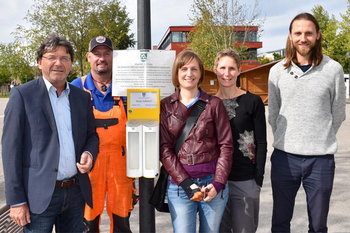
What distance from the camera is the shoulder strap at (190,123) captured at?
97.3 inches

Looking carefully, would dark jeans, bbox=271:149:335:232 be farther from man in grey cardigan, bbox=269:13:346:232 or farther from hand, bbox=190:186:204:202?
hand, bbox=190:186:204:202

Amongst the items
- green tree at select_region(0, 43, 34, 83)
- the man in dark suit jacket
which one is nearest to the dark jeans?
the man in dark suit jacket

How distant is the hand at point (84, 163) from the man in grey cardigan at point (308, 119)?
1.76 m

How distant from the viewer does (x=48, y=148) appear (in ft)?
7.41

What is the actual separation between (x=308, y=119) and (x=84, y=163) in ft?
6.62

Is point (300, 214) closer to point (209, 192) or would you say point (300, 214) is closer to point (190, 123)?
point (209, 192)

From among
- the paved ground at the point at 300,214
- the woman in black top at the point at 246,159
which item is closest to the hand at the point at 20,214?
the woman in black top at the point at 246,159

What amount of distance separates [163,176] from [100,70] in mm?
1450

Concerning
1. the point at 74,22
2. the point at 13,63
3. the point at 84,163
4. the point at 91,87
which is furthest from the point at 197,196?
the point at 13,63

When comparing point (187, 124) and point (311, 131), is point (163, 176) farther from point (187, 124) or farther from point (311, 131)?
point (311, 131)

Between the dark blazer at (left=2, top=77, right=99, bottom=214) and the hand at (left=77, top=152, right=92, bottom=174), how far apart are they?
18 cm

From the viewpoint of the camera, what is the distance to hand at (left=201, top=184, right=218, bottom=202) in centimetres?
235

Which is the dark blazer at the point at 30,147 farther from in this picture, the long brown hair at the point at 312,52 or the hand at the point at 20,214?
the long brown hair at the point at 312,52

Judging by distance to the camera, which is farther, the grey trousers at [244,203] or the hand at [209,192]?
the grey trousers at [244,203]
